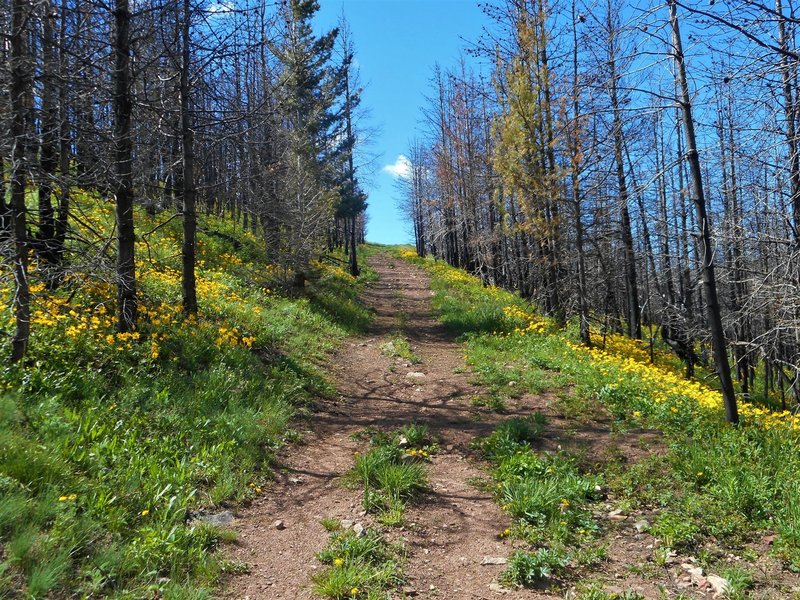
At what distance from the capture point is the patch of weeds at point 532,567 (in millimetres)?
3303

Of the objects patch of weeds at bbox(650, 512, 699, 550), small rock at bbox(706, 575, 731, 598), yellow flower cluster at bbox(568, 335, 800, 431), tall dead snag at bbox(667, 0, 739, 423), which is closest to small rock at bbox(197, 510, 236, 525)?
patch of weeds at bbox(650, 512, 699, 550)

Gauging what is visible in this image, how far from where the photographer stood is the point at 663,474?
15.3ft

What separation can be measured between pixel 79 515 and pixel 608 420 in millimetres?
5727

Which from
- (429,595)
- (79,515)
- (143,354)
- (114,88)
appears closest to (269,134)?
(114,88)

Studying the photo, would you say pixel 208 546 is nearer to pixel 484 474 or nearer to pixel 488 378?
pixel 484 474

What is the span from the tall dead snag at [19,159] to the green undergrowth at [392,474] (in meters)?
3.65

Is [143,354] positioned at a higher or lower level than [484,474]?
higher

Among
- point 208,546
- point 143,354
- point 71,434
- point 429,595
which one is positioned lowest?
point 429,595

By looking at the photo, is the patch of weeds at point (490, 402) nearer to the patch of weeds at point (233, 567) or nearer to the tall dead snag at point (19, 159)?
the patch of weeds at point (233, 567)

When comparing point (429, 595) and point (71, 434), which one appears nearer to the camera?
point (429, 595)

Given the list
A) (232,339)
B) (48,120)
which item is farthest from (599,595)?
(48,120)

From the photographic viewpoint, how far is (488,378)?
26.7 ft

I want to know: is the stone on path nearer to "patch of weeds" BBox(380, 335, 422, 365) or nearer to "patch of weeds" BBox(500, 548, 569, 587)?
"patch of weeds" BBox(500, 548, 569, 587)

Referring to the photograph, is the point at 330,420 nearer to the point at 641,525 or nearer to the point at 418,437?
the point at 418,437
